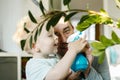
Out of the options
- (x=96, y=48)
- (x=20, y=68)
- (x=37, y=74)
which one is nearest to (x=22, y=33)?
(x=37, y=74)

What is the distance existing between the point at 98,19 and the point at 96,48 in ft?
0.22

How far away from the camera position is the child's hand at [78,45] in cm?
83

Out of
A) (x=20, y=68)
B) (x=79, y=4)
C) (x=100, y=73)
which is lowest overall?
(x=20, y=68)

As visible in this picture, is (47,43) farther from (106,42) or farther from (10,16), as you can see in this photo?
(10,16)

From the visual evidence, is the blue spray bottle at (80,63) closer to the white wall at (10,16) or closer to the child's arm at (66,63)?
the child's arm at (66,63)

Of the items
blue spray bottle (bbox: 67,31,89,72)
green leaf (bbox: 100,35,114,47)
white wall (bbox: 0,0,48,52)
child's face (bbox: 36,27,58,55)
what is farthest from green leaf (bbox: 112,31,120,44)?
white wall (bbox: 0,0,48,52)

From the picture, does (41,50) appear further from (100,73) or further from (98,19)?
(98,19)

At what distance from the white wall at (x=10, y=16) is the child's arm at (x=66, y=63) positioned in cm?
127

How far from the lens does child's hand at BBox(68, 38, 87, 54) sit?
0.83 m

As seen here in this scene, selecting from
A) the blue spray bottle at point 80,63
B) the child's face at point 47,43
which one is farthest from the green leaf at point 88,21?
the child's face at point 47,43

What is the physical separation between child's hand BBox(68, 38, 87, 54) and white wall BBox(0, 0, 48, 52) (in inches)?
49.2

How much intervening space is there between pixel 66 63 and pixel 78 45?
0.25 feet

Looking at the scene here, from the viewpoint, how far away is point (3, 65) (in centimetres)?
214

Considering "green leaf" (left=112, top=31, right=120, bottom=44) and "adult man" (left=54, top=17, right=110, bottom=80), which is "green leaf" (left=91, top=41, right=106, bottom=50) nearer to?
"green leaf" (left=112, top=31, right=120, bottom=44)
